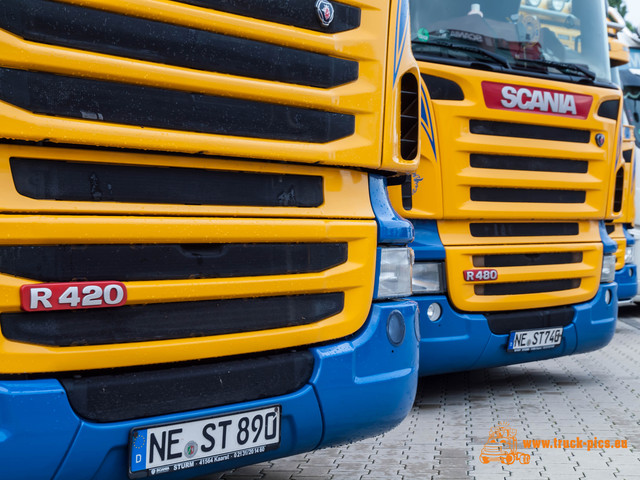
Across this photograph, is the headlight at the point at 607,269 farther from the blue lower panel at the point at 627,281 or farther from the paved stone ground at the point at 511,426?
the blue lower panel at the point at 627,281

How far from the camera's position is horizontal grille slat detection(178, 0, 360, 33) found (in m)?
3.12

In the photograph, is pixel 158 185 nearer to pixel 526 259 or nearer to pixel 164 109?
pixel 164 109

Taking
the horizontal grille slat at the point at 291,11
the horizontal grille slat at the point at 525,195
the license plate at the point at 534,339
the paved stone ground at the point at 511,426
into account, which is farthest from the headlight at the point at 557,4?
the horizontal grille slat at the point at 291,11

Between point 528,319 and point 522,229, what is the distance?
2.00 ft

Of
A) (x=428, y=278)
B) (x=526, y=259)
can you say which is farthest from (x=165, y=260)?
(x=526, y=259)

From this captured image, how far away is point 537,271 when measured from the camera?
6.16m

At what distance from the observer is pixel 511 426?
5.37 meters

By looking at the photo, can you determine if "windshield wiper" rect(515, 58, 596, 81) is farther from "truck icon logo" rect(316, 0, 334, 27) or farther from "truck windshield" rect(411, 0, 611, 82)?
"truck icon logo" rect(316, 0, 334, 27)

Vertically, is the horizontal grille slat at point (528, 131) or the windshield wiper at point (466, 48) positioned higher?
the windshield wiper at point (466, 48)

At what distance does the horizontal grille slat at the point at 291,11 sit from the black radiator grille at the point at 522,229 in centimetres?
261

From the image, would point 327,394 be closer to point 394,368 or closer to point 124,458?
point 394,368

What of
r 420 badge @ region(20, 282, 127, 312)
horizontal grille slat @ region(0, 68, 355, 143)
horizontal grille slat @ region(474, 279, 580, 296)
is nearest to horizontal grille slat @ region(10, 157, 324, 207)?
horizontal grille slat @ region(0, 68, 355, 143)

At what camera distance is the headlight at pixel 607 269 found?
6.75 metres

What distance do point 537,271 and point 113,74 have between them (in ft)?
13.1
